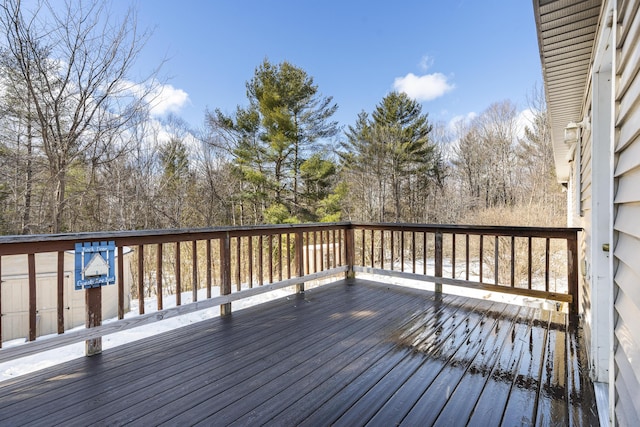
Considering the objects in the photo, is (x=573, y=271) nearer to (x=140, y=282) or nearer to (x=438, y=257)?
(x=438, y=257)

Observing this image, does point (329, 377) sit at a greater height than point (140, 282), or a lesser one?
lesser

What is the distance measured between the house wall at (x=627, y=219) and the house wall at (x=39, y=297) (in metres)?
5.52

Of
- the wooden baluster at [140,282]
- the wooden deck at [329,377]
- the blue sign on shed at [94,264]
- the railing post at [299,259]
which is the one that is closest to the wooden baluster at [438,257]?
the wooden deck at [329,377]

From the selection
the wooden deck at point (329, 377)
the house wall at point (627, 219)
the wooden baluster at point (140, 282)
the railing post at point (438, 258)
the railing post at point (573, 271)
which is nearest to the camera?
the house wall at point (627, 219)

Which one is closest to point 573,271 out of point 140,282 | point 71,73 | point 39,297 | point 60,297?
point 140,282

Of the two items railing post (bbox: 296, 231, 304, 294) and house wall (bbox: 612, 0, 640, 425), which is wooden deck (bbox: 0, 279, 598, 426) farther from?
railing post (bbox: 296, 231, 304, 294)

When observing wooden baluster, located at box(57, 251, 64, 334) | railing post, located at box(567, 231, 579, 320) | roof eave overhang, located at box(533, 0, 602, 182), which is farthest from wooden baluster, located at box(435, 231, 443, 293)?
wooden baluster, located at box(57, 251, 64, 334)

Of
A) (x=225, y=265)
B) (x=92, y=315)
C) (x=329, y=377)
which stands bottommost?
(x=329, y=377)

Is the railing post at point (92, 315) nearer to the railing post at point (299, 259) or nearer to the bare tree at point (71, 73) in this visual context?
the railing post at point (299, 259)

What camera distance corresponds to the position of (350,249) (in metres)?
4.82

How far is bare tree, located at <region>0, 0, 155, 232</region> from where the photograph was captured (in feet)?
14.6

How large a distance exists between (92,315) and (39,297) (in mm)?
3515

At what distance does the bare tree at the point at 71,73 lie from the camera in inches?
Answer: 176

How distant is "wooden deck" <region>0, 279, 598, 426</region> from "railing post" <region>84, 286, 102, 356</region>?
0.10 metres
